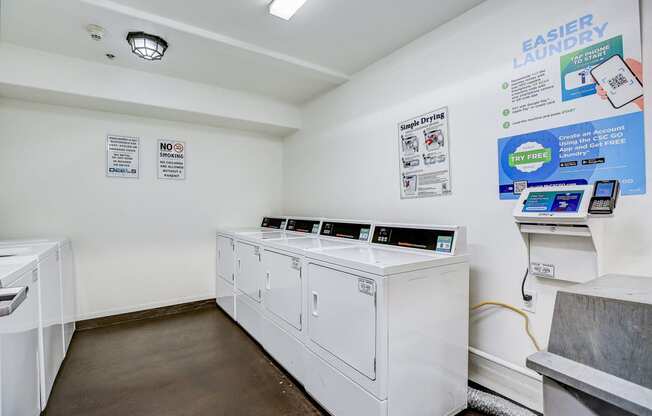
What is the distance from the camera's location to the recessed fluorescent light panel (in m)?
1.90

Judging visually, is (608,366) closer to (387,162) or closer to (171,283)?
(387,162)

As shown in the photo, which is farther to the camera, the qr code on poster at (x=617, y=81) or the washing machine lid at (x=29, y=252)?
the washing machine lid at (x=29, y=252)

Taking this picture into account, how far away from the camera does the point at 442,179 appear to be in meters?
2.13

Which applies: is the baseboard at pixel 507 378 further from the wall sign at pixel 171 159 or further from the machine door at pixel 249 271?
the wall sign at pixel 171 159

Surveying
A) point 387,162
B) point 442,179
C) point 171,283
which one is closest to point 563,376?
point 442,179

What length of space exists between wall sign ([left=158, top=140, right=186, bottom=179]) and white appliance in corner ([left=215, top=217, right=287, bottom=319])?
0.83 meters

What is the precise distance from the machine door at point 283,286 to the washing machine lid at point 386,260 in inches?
9.3

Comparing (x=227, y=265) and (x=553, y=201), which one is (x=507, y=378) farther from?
(x=227, y=265)

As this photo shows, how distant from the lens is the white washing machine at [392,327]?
136cm

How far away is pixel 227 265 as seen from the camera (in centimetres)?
322

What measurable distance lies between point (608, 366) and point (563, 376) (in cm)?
12


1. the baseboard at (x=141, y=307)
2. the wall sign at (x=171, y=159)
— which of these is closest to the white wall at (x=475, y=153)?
the wall sign at (x=171, y=159)

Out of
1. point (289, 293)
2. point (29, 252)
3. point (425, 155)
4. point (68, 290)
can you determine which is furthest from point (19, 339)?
point (425, 155)

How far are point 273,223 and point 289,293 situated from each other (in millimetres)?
1772
